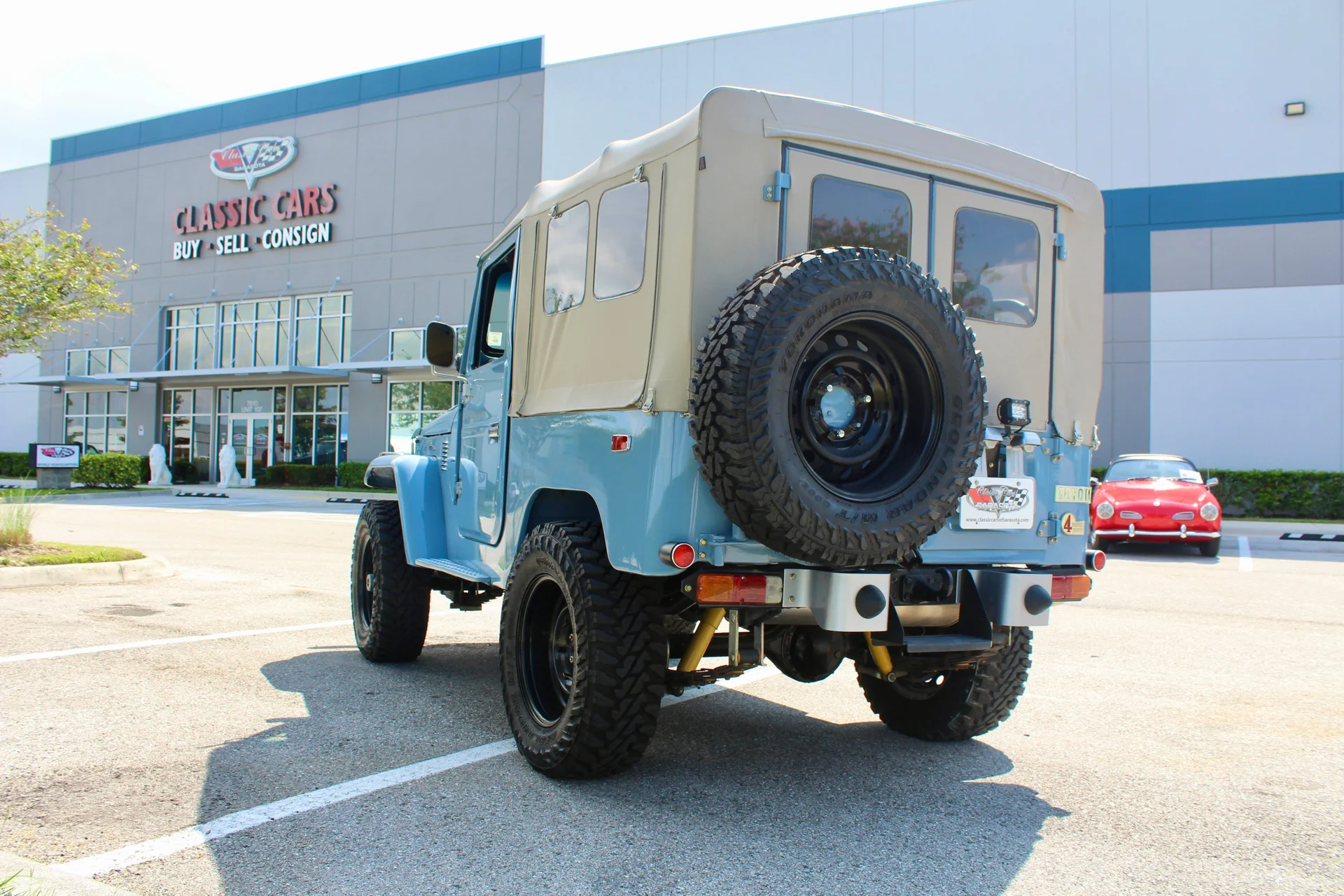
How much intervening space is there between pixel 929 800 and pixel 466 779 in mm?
1913

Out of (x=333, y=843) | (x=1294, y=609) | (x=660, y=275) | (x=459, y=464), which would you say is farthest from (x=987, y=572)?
(x=1294, y=609)

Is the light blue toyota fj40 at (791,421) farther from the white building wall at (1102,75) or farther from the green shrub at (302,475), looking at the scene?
the green shrub at (302,475)

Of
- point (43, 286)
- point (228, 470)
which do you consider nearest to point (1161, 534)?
point (43, 286)

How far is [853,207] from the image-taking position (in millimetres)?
4145

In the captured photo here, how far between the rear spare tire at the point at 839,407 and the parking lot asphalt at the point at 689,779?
108 centimetres

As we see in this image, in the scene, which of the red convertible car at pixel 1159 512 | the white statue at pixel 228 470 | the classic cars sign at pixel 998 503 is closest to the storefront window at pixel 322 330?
the white statue at pixel 228 470

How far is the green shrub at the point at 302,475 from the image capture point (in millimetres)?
34531

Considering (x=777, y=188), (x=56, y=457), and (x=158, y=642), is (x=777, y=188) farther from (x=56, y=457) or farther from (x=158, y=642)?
(x=56, y=457)

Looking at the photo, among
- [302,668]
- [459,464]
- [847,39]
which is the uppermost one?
[847,39]

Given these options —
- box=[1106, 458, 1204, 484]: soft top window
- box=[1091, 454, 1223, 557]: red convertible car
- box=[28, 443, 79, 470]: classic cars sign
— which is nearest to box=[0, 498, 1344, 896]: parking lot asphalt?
box=[1091, 454, 1223, 557]: red convertible car

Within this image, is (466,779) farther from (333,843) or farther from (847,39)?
(847,39)

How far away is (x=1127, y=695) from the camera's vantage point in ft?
19.7

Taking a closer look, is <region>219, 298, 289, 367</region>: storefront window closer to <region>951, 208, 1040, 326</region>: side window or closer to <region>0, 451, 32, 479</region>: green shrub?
<region>0, 451, 32, 479</region>: green shrub

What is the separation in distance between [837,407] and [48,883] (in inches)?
117
